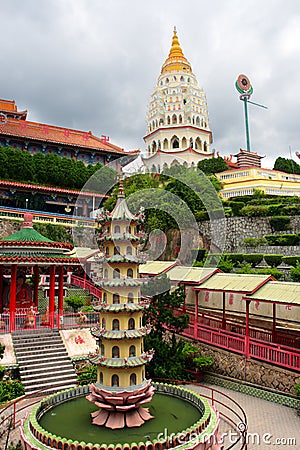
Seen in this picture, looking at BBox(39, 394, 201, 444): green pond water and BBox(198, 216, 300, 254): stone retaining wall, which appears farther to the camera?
BBox(198, 216, 300, 254): stone retaining wall

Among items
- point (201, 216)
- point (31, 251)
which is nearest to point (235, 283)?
point (31, 251)

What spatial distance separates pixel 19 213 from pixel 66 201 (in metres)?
7.78

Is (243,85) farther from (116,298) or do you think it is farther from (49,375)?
(116,298)

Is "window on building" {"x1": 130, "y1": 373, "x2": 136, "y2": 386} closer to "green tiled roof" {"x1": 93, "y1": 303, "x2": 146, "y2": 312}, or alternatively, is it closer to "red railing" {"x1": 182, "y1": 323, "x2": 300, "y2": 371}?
"green tiled roof" {"x1": 93, "y1": 303, "x2": 146, "y2": 312}

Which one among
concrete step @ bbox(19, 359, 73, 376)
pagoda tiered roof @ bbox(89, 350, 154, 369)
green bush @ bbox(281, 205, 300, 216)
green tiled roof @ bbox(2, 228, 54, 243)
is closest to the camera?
pagoda tiered roof @ bbox(89, 350, 154, 369)

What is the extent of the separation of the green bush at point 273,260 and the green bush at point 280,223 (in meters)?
5.07

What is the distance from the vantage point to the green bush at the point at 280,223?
27797mm

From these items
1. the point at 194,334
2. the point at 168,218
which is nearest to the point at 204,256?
the point at 168,218

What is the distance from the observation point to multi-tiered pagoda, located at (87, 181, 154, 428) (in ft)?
28.3

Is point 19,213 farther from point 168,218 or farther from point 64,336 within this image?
point 64,336

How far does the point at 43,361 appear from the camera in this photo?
13719mm

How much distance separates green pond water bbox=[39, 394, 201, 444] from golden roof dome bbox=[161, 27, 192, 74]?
52.1 meters

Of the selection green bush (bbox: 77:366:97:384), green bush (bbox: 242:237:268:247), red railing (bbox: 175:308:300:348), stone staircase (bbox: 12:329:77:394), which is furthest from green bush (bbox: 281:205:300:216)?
green bush (bbox: 77:366:97:384)

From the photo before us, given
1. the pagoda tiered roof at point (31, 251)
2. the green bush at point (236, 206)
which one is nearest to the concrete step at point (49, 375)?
the pagoda tiered roof at point (31, 251)
